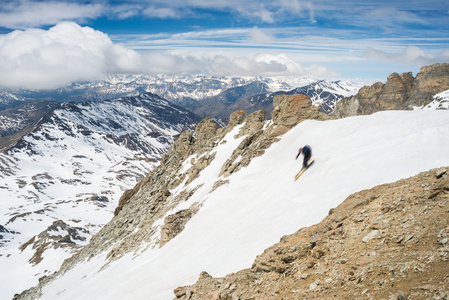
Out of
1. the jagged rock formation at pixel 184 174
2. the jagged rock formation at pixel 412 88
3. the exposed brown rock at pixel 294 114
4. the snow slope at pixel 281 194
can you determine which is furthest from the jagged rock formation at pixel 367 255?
the jagged rock formation at pixel 412 88

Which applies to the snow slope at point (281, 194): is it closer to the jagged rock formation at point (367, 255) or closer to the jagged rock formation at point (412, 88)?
the jagged rock formation at point (367, 255)

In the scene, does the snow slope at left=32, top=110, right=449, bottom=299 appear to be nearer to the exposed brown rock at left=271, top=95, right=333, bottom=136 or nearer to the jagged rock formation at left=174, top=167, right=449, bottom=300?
the jagged rock formation at left=174, top=167, right=449, bottom=300

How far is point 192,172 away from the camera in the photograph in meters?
55.7

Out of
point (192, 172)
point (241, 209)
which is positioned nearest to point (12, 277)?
point (192, 172)

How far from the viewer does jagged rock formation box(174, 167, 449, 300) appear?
750 cm

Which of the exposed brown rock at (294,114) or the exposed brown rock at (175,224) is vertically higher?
the exposed brown rock at (294,114)

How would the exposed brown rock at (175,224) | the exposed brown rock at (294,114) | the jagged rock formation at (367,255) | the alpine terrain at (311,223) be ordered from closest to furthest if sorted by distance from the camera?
the jagged rock formation at (367,255) → the alpine terrain at (311,223) → the exposed brown rock at (175,224) → the exposed brown rock at (294,114)

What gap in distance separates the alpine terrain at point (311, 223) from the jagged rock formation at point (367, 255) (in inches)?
1.8

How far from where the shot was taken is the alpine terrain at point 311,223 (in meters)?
8.66

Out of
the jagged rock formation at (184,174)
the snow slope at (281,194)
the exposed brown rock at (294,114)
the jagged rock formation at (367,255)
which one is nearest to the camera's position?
the jagged rock formation at (367,255)

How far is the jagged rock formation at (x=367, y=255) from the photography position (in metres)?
7.50

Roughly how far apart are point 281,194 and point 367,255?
15.0 m

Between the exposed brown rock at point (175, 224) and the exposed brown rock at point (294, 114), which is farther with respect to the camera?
the exposed brown rock at point (294, 114)

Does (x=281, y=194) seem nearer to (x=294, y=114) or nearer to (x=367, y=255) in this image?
(x=367, y=255)
